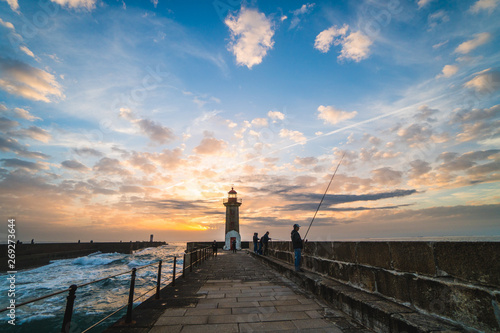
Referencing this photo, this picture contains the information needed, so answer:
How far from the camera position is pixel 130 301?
435cm

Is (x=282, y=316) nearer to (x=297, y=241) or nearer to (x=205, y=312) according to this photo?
(x=205, y=312)

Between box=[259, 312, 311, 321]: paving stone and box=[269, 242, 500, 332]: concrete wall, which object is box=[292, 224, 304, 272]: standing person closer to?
box=[269, 242, 500, 332]: concrete wall

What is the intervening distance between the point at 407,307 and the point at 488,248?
5.07ft

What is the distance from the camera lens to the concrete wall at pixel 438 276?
99.0 inches

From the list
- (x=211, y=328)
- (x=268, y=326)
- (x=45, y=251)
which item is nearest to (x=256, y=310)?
(x=268, y=326)

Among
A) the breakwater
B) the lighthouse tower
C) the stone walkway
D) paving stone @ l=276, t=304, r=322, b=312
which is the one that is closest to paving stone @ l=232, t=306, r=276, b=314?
the stone walkway

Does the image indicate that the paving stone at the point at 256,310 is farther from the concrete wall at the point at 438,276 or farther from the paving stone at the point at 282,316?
the concrete wall at the point at 438,276

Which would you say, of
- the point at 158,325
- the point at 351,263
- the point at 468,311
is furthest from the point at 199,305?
the point at 468,311

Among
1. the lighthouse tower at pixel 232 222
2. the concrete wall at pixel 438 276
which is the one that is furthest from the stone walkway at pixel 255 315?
the lighthouse tower at pixel 232 222

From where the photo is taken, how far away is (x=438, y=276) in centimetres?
309

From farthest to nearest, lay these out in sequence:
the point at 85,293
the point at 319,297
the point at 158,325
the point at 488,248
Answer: the point at 85,293 < the point at 319,297 < the point at 158,325 < the point at 488,248

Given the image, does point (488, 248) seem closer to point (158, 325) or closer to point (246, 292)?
point (158, 325)

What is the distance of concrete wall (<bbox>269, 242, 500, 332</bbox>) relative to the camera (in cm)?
251

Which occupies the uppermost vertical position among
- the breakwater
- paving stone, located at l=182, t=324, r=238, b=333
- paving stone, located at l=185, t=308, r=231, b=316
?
paving stone, located at l=182, t=324, r=238, b=333
